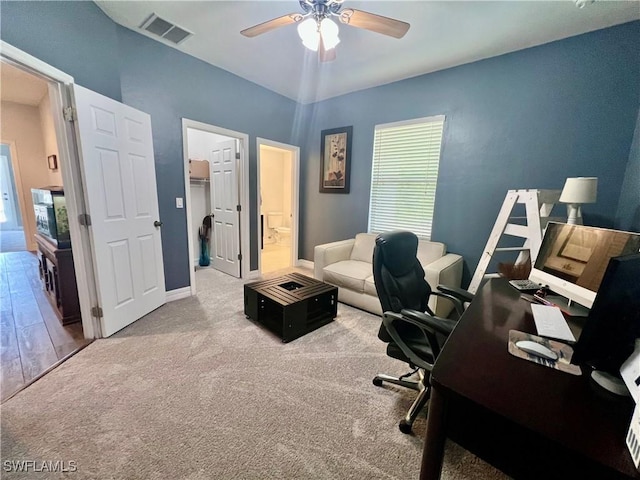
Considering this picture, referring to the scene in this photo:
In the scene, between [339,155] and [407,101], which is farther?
[339,155]

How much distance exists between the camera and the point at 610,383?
742 mm

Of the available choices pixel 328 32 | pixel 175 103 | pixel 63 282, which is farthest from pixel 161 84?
pixel 63 282

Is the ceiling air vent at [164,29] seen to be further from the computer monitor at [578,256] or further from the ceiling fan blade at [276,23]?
the computer monitor at [578,256]

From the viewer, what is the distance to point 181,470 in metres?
1.17

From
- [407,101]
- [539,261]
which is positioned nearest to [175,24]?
[407,101]

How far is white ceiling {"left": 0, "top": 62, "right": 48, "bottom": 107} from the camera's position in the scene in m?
3.12

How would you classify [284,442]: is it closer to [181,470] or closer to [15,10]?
[181,470]

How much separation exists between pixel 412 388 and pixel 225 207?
3.31 meters

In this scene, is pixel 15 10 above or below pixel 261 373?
above

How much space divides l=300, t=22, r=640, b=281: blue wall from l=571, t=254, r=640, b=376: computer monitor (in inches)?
85.0

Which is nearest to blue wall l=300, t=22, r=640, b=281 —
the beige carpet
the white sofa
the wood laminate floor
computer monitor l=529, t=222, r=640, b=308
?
the white sofa

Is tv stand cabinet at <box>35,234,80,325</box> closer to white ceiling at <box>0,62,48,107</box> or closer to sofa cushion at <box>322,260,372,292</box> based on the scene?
white ceiling at <box>0,62,48,107</box>

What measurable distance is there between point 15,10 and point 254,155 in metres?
2.26

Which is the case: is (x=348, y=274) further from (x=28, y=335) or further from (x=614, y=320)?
(x=28, y=335)
